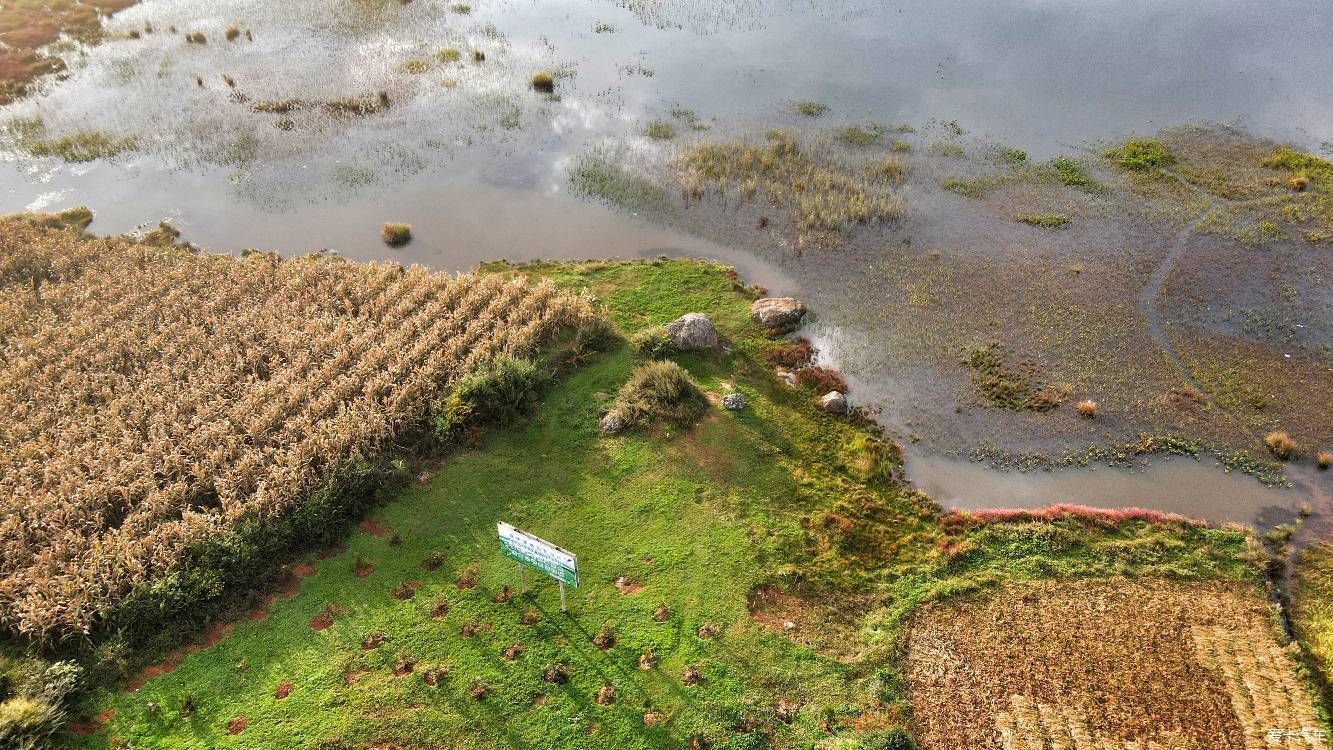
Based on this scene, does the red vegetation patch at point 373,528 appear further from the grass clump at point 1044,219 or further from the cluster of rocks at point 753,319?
the grass clump at point 1044,219

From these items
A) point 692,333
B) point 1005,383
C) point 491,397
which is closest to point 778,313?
point 692,333

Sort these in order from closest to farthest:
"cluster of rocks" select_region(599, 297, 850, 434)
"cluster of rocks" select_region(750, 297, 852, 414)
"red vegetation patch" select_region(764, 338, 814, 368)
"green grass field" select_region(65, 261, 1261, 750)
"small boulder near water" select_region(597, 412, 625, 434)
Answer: "green grass field" select_region(65, 261, 1261, 750), "small boulder near water" select_region(597, 412, 625, 434), "cluster of rocks" select_region(599, 297, 850, 434), "red vegetation patch" select_region(764, 338, 814, 368), "cluster of rocks" select_region(750, 297, 852, 414)

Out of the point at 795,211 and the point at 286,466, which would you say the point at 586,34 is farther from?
the point at 286,466

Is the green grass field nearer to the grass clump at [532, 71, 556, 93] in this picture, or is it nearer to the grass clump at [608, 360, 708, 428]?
the grass clump at [608, 360, 708, 428]

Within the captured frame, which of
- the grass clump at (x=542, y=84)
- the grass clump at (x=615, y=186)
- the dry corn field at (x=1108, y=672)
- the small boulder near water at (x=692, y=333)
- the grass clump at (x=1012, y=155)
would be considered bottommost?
the dry corn field at (x=1108, y=672)

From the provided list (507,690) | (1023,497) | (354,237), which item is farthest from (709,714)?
(354,237)

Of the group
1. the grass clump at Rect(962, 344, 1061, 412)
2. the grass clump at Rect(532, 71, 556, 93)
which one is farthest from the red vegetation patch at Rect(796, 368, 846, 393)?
the grass clump at Rect(532, 71, 556, 93)

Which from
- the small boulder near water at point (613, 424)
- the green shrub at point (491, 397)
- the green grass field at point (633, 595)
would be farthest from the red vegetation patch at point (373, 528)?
the small boulder near water at point (613, 424)

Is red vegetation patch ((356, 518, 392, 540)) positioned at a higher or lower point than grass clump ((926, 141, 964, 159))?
lower
